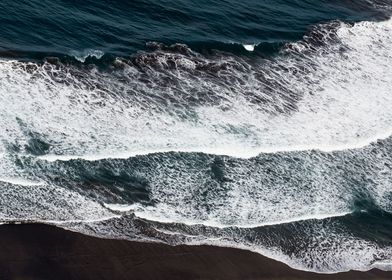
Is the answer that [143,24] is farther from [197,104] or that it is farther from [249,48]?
[197,104]

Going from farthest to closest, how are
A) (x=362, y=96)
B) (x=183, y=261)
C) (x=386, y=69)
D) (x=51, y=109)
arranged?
(x=386, y=69)
(x=362, y=96)
(x=51, y=109)
(x=183, y=261)

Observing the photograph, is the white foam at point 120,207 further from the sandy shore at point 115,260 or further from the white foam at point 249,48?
the white foam at point 249,48

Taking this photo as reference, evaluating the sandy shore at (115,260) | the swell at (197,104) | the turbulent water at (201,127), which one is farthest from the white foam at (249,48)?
the sandy shore at (115,260)

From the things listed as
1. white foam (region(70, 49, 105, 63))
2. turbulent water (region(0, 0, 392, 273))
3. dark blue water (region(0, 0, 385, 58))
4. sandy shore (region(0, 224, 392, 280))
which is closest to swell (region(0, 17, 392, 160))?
turbulent water (region(0, 0, 392, 273))

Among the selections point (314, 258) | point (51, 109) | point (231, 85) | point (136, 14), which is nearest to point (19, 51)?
point (51, 109)

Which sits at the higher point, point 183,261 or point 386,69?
point 386,69

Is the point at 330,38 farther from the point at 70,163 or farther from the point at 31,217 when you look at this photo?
the point at 31,217
